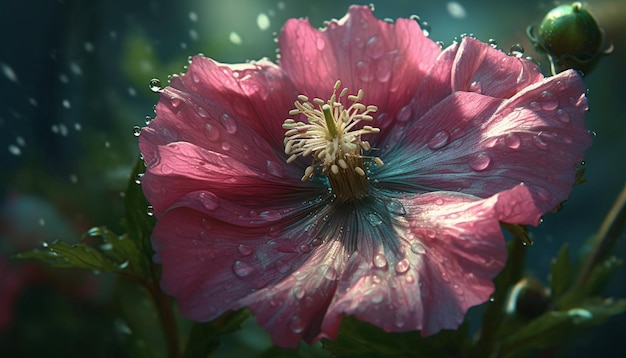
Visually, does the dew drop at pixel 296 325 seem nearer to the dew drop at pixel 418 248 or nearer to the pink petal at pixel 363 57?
the dew drop at pixel 418 248

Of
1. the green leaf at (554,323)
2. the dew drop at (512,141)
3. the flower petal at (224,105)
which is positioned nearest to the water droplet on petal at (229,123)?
the flower petal at (224,105)

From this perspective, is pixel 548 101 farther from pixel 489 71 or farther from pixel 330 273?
pixel 330 273

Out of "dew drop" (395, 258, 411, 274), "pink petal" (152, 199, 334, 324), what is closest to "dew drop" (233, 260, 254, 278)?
"pink petal" (152, 199, 334, 324)

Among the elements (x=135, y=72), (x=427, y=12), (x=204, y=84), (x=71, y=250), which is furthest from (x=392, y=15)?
(x=71, y=250)

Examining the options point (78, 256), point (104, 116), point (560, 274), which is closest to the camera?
point (78, 256)

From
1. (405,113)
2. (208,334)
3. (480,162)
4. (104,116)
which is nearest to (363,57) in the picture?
(405,113)

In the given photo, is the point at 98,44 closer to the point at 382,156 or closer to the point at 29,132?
the point at 29,132

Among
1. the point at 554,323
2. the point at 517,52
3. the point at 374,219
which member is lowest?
the point at 554,323
